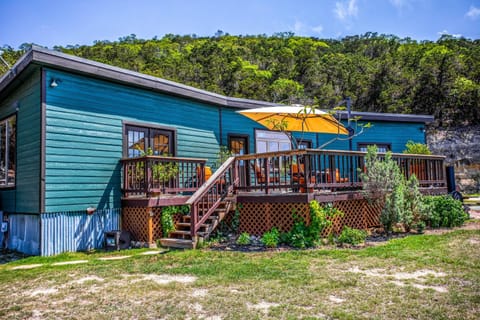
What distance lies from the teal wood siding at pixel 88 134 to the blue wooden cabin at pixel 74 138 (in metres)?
0.02

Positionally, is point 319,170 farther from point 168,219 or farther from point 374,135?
point 374,135

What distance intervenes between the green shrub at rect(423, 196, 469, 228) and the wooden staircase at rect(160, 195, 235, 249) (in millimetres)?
4182

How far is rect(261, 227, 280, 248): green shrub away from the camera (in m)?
6.43

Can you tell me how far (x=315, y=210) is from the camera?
652 cm

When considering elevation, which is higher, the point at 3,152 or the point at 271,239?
the point at 3,152

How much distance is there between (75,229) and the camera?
281 inches

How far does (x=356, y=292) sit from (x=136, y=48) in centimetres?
2478

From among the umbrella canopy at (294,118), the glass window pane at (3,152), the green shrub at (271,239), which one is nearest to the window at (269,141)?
the umbrella canopy at (294,118)

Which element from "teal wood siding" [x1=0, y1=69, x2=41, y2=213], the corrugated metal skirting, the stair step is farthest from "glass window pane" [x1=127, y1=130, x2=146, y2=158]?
the stair step

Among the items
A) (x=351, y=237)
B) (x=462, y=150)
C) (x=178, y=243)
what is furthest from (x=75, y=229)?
(x=462, y=150)

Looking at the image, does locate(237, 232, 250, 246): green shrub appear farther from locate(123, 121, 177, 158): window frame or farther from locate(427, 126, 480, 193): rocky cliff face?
locate(427, 126, 480, 193): rocky cliff face

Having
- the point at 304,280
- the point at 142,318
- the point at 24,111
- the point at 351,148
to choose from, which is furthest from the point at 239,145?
the point at 142,318

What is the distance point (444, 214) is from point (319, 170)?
3232mm

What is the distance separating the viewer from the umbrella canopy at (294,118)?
8.19 m
